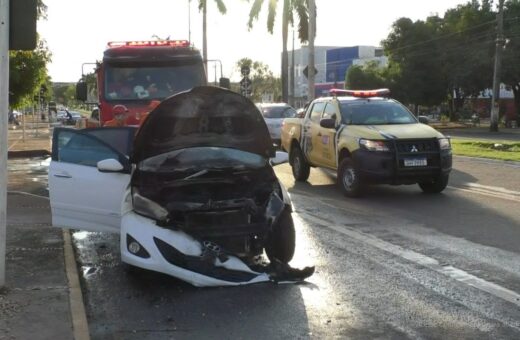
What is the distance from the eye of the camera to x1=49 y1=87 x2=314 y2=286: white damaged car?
5746 mm

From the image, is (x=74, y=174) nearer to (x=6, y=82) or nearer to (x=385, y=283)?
(x=6, y=82)

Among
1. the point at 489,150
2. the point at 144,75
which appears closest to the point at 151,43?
the point at 144,75

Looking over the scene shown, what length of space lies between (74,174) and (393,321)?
373 centimetres

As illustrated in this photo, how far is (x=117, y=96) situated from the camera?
40.0 ft

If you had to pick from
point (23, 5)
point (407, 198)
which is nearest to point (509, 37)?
point (407, 198)

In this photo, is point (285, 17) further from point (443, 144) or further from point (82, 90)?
point (443, 144)

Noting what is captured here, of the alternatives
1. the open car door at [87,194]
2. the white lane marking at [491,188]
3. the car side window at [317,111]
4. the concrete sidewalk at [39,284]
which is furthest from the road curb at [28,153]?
the open car door at [87,194]

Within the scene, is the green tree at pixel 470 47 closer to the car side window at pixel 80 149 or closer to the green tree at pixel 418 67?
the green tree at pixel 418 67

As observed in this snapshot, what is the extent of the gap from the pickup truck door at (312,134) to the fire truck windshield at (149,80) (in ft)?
8.15

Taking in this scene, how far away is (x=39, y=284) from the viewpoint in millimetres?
5758

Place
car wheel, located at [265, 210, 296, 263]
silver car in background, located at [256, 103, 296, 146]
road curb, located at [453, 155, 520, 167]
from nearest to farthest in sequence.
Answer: car wheel, located at [265, 210, 296, 263] < road curb, located at [453, 155, 520, 167] < silver car in background, located at [256, 103, 296, 146]

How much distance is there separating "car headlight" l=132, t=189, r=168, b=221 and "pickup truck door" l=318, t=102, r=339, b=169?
6469 millimetres

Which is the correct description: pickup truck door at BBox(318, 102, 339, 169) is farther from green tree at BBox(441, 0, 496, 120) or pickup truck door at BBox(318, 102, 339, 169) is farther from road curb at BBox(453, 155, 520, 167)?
green tree at BBox(441, 0, 496, 120)

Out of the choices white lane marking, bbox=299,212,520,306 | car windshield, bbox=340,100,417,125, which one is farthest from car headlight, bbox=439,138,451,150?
white lane marking, bbox=299,212,520,306
